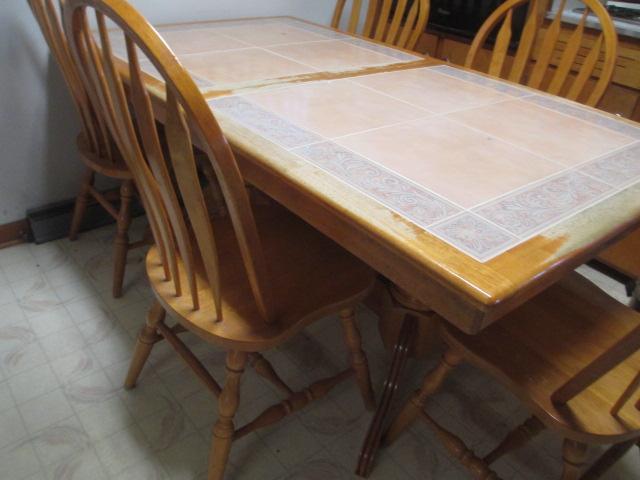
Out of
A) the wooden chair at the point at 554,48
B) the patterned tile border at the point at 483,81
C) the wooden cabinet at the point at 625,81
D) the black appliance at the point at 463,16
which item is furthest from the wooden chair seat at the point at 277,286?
the black appliance at the point at 463,16

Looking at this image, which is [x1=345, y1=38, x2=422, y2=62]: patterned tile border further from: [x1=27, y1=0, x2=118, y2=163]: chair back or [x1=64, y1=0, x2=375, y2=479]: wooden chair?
[x1=27, y1=0, x2=118, y2=163]: chair back

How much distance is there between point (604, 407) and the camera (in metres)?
0.79

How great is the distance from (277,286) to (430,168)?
38 cm

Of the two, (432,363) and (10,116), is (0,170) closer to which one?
(10,116)

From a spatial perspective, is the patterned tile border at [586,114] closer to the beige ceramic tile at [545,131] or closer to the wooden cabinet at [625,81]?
the beige ceramic tile at [545,131]

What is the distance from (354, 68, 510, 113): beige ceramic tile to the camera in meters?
1.09

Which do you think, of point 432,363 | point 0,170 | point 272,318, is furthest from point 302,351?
point 0,170

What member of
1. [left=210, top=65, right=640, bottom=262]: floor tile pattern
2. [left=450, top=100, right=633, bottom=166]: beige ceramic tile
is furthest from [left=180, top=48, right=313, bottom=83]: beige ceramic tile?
[left=450, top=100, right=633, bottom=166]: beige ceramic tile

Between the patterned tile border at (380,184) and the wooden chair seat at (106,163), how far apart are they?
2.28 ft

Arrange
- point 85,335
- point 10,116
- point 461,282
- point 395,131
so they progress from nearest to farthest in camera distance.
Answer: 1. point 461,282
2. point 395,131
3. point 85,335
4. point 10,116

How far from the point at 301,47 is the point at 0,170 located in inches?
40.7

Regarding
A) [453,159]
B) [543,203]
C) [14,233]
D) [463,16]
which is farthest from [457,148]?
[463,16]

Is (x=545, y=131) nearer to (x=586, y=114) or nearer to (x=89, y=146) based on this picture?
(x=586, y=114)

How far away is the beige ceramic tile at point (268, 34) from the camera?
4.82ft
